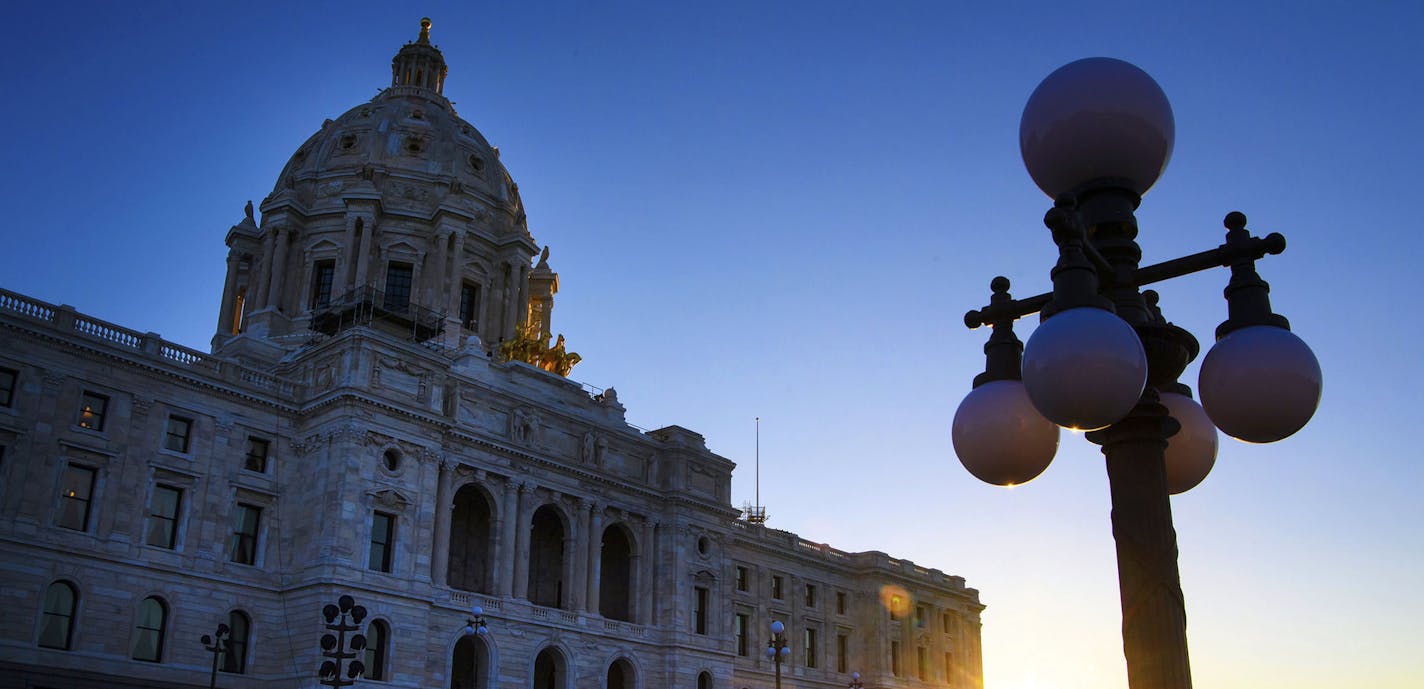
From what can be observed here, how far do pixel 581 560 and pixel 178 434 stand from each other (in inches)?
690

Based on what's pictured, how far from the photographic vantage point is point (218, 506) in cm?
4319

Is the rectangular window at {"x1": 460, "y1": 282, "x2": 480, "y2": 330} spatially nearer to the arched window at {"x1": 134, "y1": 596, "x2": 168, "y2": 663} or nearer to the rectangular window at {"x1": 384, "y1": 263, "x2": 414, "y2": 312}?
the rectangular window at {"x1": 384, "y1": 263, "x2": 414, "y2": 312}

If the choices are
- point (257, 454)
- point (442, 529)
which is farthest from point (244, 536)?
point (442, 529)

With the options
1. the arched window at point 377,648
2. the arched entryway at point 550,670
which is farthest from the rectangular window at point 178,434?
the arched entryway at point 550,670

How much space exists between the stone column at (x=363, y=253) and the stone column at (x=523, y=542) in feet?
55.2

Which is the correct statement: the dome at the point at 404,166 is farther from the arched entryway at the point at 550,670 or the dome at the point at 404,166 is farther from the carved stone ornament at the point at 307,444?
the arched entryway at the point at 550,670

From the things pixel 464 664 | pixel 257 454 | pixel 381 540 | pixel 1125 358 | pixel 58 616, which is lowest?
pixel 1125 358

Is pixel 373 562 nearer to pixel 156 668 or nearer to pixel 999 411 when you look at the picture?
pixel 156 668

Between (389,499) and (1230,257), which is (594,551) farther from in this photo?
(1230,257)

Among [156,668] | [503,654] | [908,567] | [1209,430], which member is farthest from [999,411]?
[908,567]

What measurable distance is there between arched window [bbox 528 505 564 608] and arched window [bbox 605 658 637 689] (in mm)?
3822

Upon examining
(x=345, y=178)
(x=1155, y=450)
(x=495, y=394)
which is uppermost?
(x=345, y=178)

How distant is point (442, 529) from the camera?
4756 centimetres

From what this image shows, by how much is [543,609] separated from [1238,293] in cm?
4533
